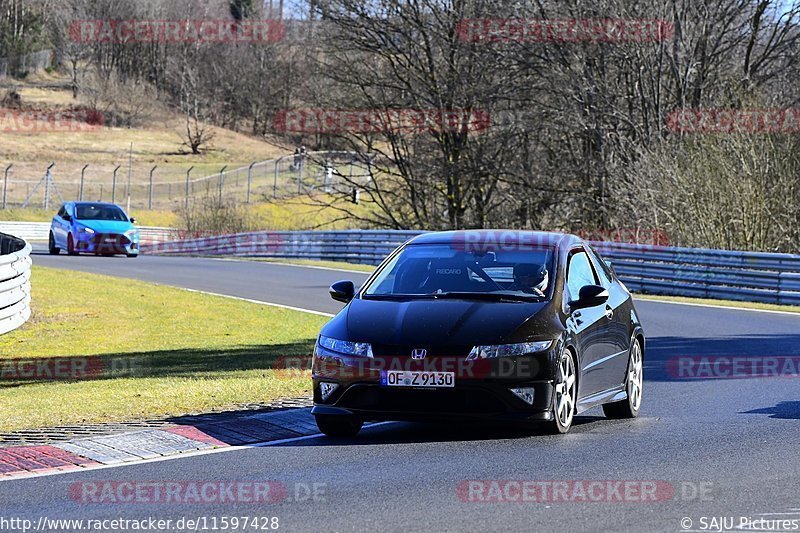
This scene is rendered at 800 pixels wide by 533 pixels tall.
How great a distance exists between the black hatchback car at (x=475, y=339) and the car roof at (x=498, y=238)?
0.01m

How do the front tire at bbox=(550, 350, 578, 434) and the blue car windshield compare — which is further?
the blue car windshield

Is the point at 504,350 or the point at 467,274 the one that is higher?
the point at 467,274

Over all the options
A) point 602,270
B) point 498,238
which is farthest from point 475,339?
point 602,270

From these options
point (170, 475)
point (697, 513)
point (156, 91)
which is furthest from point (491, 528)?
point (156, 91)

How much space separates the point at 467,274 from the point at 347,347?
1265mm

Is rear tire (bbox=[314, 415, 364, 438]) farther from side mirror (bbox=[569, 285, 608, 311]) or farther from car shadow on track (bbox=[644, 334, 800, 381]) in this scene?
car shadow on track (bbox=[644, 334, 800, 381])

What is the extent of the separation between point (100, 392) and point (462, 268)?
13.0ft

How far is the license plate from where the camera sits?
8.62 meters

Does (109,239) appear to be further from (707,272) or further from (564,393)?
(564,393)

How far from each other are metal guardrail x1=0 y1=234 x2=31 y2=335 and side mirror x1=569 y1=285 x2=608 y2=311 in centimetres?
1056

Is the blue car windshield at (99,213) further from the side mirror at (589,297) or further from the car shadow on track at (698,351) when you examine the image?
the side mirror at (589,297)

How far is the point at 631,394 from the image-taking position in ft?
34.4

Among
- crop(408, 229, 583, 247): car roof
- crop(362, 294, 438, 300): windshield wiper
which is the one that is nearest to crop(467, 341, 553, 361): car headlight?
crop(362, 294, 438, 300): windshield wiper

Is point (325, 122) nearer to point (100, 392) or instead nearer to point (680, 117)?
point (680, 117)
